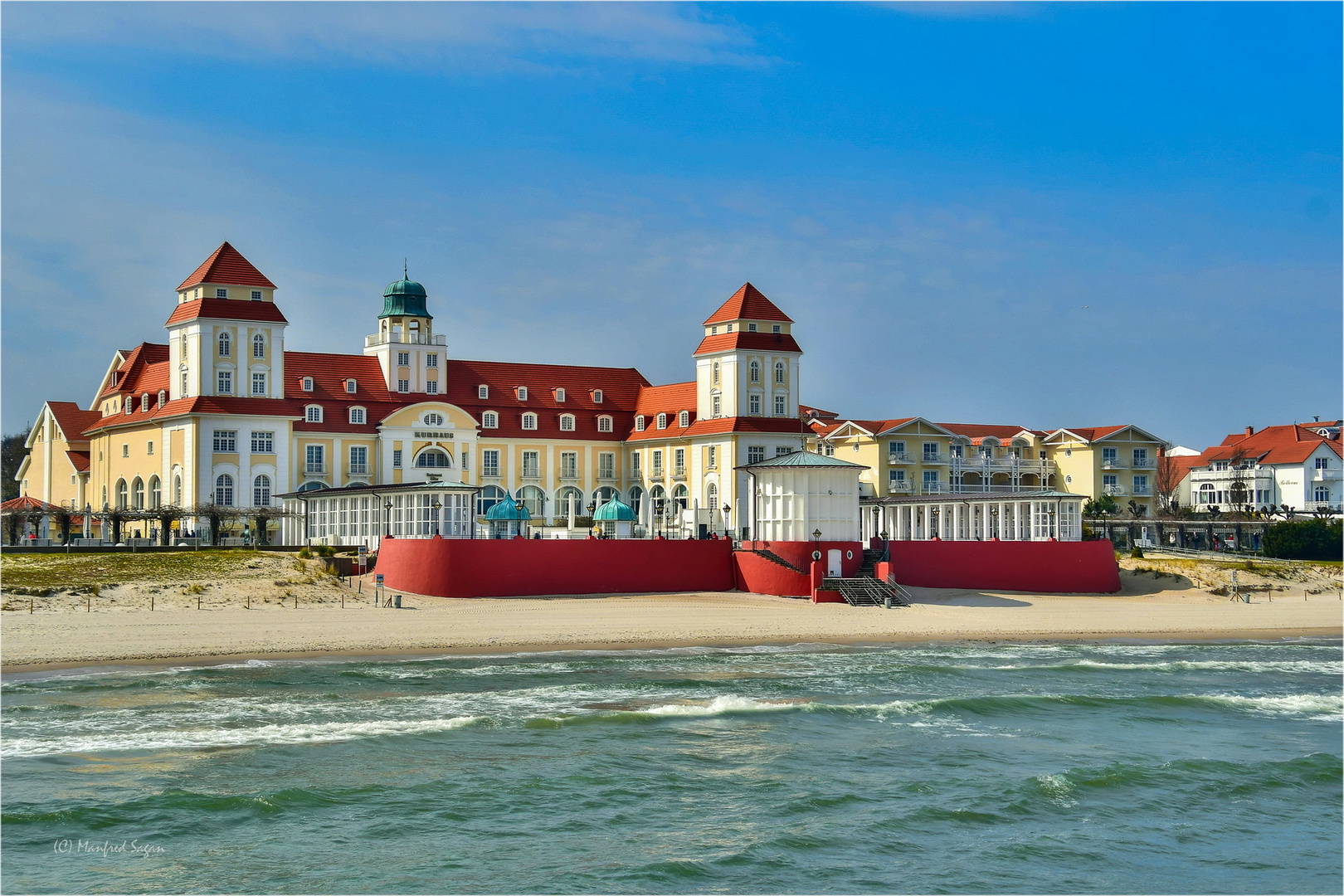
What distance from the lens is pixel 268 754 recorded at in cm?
2188

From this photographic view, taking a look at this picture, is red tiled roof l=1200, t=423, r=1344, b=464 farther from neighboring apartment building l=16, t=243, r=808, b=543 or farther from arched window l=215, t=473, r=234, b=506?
arched window l=215, t=473, r=234, b=506

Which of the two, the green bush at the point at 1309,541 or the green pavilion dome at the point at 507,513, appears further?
the green bush at the point at 1309,541

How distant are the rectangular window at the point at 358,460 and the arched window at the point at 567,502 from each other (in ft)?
34.2

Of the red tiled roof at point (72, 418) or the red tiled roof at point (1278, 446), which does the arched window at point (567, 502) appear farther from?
the red tiled roof at point (1278, 446)

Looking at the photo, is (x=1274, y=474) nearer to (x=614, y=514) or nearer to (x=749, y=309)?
(x=749, y=309)

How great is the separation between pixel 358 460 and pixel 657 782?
4665 centimetres

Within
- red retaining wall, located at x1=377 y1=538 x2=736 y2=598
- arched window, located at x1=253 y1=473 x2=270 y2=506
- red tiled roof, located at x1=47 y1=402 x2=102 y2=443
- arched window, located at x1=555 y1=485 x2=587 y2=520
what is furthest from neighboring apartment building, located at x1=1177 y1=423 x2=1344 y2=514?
red tiled roof, located at x1=47 y1=402 x2=102 y2=443

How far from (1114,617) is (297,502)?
3425cm

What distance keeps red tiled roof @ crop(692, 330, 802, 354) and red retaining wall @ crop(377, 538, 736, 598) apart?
62.9 ft

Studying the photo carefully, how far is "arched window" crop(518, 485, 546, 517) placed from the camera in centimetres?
6943

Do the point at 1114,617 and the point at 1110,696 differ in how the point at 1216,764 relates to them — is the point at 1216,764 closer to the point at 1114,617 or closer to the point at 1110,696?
the point at 1110,696

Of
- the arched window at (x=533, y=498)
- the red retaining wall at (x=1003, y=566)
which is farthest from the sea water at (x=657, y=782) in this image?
the arched window at (x=533, y=498)

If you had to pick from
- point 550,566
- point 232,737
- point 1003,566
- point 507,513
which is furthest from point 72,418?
point 232,737

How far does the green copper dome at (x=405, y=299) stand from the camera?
7125 centimetres
